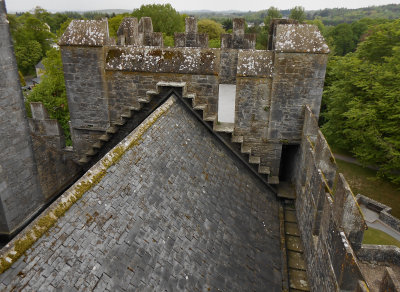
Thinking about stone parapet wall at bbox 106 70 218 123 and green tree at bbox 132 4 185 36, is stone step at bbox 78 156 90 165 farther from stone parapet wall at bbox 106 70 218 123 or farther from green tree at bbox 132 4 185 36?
green tree at bbox 132 4 185 36

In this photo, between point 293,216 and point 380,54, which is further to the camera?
point 380,54

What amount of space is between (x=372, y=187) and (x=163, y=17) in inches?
1662

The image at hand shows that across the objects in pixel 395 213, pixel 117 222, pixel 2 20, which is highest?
pixel 2 20

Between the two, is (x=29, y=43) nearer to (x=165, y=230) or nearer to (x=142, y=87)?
(x=142, y=87)

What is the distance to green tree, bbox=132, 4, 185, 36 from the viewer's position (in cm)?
5134

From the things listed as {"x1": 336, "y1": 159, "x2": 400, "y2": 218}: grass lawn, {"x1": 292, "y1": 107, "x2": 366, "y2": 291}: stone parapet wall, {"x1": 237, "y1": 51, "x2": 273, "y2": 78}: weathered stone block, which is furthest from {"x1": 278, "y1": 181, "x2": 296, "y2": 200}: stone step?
{"x1": 336, "y1": 159, "x2": 400, "y2": 218}: grass lawn

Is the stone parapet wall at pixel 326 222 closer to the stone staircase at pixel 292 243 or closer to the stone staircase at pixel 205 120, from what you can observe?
the stone staircase at pixel 292 243

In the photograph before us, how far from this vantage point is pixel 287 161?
10.3 metres

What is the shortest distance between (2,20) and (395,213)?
21.2 meters

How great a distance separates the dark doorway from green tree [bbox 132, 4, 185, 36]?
44.7 meters

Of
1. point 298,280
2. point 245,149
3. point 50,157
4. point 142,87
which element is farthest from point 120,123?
point 298,280

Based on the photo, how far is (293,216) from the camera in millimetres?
8562

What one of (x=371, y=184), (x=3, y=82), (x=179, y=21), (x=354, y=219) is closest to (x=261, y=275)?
(x=354, y=219)

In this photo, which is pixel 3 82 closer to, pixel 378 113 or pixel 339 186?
pixel 339 186
